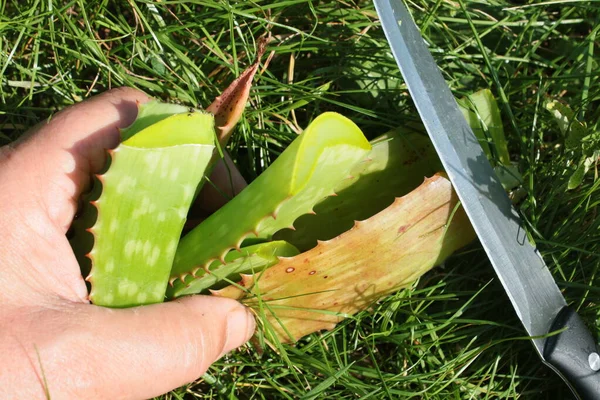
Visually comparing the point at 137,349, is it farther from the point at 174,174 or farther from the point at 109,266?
the point at 174,174

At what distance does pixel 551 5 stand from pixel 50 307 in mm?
1801

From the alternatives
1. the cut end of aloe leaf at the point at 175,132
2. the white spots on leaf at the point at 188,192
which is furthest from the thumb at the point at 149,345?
the cut end of aloe leaf at the point at 175,132

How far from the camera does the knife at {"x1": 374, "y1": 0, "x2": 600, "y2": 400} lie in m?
1.70

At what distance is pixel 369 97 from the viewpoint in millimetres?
2068

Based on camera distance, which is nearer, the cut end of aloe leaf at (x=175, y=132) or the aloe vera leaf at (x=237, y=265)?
the cut end of aloe leaf at (x=175, y=132)

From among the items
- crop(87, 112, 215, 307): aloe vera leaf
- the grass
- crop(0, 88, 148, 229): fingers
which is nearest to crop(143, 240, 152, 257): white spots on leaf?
crop(87, 112, 215, 307): aloe vera leaf

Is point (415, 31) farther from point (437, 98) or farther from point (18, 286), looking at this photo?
point (18, 286)

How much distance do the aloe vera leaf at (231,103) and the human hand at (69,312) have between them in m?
0.24

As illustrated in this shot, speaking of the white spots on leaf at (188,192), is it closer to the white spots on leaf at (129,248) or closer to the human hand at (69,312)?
the white spots on leaf at (129,248)

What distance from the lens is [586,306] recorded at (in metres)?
1.85

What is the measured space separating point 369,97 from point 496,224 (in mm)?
595

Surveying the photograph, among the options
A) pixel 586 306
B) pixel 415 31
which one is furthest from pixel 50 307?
pixel 586 306

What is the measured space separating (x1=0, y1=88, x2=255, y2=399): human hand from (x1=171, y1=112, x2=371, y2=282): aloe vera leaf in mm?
130

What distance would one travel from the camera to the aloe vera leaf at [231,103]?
4.89 ft
